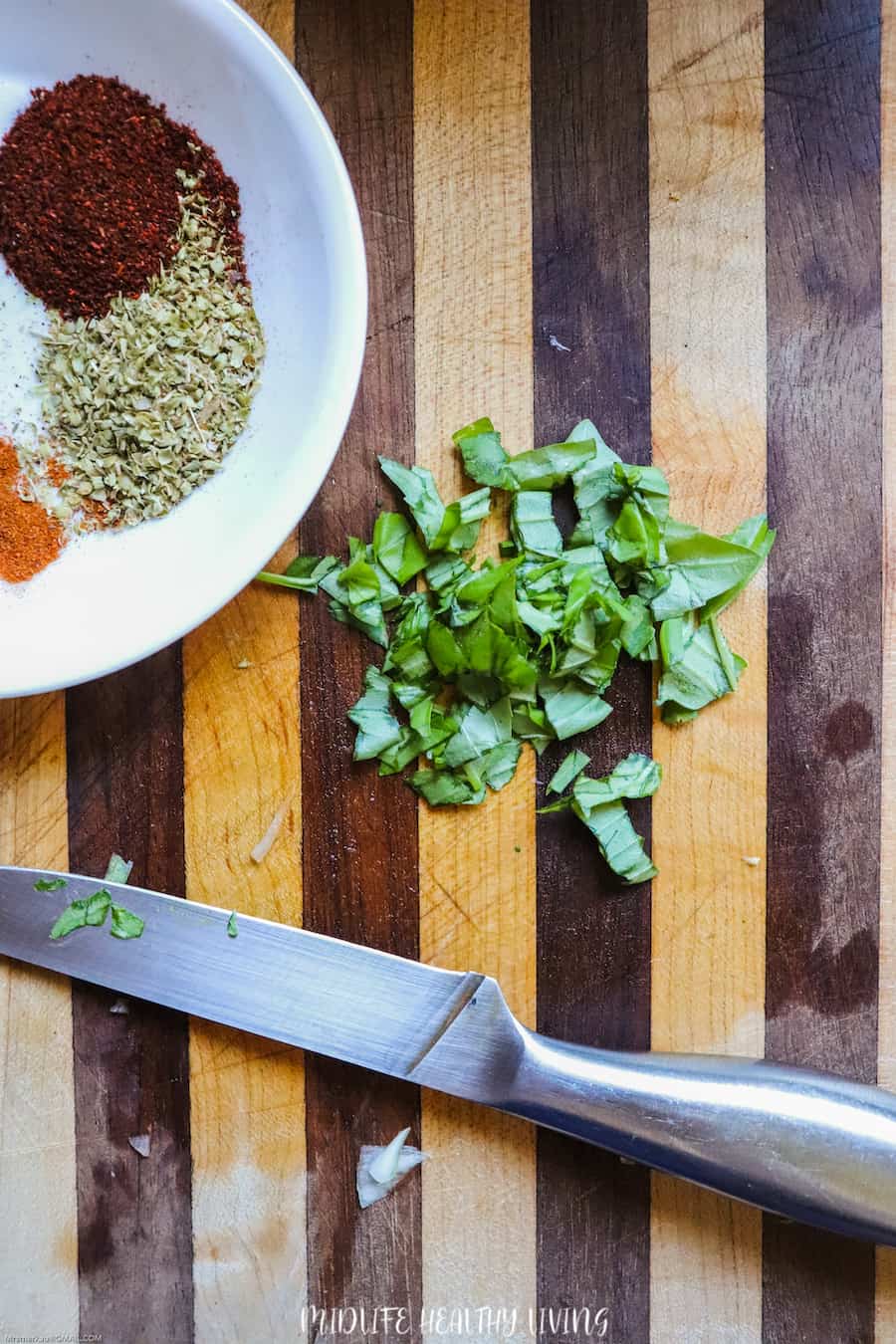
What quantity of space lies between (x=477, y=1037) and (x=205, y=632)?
1.86 feet

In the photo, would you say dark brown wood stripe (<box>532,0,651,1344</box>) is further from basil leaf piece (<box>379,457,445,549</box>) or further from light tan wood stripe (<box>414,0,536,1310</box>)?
basil leaf piece (<box>379,457,445,549</box>)

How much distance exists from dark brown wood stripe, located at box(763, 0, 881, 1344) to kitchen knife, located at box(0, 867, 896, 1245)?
13 centimetres

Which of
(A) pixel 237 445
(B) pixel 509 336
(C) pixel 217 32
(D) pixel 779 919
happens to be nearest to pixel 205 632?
(A) pixel 237 445

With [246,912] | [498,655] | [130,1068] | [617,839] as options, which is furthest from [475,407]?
[130,1068]

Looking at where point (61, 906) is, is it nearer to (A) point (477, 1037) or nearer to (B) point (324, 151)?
(A) point (477, 1037)

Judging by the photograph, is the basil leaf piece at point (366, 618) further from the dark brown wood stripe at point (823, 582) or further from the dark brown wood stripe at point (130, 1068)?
the dark brown wood stripe at point (823, 582)

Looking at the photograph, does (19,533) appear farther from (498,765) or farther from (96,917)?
(498,765)

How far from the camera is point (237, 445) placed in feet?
3.45

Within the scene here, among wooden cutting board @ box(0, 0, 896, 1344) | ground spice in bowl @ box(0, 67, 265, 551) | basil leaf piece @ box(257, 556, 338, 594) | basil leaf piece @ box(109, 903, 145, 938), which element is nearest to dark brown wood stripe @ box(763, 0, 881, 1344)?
wooden cutting board @ box(0, 0, 896, 1344)

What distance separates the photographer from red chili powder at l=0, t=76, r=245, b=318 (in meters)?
1.01

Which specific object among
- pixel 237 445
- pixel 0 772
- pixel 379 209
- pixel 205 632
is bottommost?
pixel 0 772

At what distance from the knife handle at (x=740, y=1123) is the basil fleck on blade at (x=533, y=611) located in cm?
23

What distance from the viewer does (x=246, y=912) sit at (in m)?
1.13

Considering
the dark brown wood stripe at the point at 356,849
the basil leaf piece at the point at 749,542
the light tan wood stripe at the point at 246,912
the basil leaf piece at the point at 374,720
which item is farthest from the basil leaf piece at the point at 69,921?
the basil leaf piece at the point at 749,542
